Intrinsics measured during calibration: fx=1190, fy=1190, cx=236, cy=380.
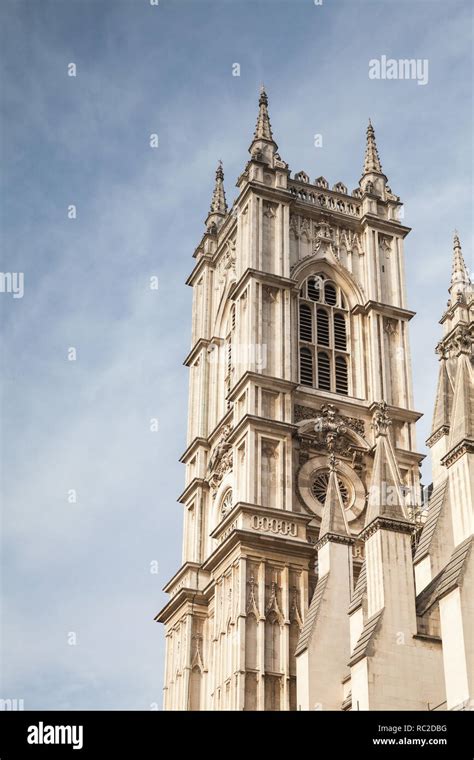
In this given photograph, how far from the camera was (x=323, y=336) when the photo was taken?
47812 mm

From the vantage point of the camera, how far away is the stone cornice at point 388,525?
3130 centimetres

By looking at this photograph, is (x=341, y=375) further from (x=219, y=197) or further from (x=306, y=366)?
(x=219, y=197)

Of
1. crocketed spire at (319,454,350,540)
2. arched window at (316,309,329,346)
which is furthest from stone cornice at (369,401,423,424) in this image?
crocketed spire at (319,454,350,540)

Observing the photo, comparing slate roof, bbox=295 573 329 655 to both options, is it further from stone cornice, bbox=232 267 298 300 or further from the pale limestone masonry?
stone cornice, bbox=232 267 298 300

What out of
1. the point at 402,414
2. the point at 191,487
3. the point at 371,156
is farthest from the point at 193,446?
the point at 371,156

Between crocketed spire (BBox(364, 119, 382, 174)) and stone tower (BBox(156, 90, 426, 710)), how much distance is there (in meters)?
0.08

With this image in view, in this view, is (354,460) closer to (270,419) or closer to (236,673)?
(270,419)

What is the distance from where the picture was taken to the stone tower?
37.4 meters

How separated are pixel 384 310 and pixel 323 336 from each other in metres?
2.96

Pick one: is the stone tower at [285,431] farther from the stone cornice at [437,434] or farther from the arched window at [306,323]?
the stone cornice at [437,434]

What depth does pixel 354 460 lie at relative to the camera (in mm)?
44531

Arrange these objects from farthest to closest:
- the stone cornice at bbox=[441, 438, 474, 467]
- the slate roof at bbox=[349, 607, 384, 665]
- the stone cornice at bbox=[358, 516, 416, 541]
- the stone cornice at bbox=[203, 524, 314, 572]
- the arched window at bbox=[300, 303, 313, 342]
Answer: the arched window at bbox=[300, 303, 313, 342] → the stone cornice at bbox=[203, 524, 314, 572] → the stone cornice at bbox=[358, 516, 416, 541] → the slate roof at bbox=[349, 607, 384, 665] → the stone cornice at bbox=[441, 438, 474, 467]

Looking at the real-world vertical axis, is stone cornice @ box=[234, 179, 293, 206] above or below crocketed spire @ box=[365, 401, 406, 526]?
above
